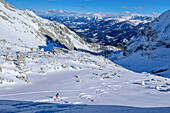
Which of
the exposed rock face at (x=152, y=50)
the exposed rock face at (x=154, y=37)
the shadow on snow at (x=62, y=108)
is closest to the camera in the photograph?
the shadow on snow at (x=62, y=108)

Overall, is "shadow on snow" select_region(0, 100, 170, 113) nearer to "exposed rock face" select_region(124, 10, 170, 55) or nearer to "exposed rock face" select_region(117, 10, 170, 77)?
"exposed rock face" select_region(117, 10, 170, 77)

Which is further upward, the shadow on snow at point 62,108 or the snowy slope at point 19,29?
the snowy slope at point 19,29

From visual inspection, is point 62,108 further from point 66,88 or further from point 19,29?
point 19,29

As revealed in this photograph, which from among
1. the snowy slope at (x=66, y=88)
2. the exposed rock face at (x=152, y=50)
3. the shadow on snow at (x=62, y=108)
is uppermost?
the exposed rock face at (x=152, y=50)

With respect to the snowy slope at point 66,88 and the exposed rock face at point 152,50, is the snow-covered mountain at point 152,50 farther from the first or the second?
the snowy slope at point 66,88

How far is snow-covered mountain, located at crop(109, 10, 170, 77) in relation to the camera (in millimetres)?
49969

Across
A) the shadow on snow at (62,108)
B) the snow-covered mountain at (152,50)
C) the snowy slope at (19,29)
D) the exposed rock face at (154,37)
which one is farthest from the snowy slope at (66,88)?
the exposed rock face at (154,37)

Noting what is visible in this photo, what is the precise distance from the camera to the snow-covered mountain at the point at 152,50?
4997 cm

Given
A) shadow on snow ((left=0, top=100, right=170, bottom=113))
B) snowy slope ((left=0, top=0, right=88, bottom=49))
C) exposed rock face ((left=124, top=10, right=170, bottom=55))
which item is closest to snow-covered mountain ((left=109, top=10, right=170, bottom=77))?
exposed rock face ((left=124, top=10, right=170, bottom=55))

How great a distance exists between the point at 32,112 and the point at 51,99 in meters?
2.67

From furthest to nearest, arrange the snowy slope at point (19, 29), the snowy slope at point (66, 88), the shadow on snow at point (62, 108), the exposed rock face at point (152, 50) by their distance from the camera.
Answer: the exposed rock face at point (152, 50) → the snowy slope at point (19, 29) → the snowy slope at point (66, 88) → the shadow on snow at point (62, 108)

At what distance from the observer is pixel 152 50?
61.2 metres

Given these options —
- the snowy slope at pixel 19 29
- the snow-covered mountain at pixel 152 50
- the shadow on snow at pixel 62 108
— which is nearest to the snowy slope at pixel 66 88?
the shadow on snow at pixel 62 108

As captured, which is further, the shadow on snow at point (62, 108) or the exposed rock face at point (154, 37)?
the exposed rock face at point (154, 37)
